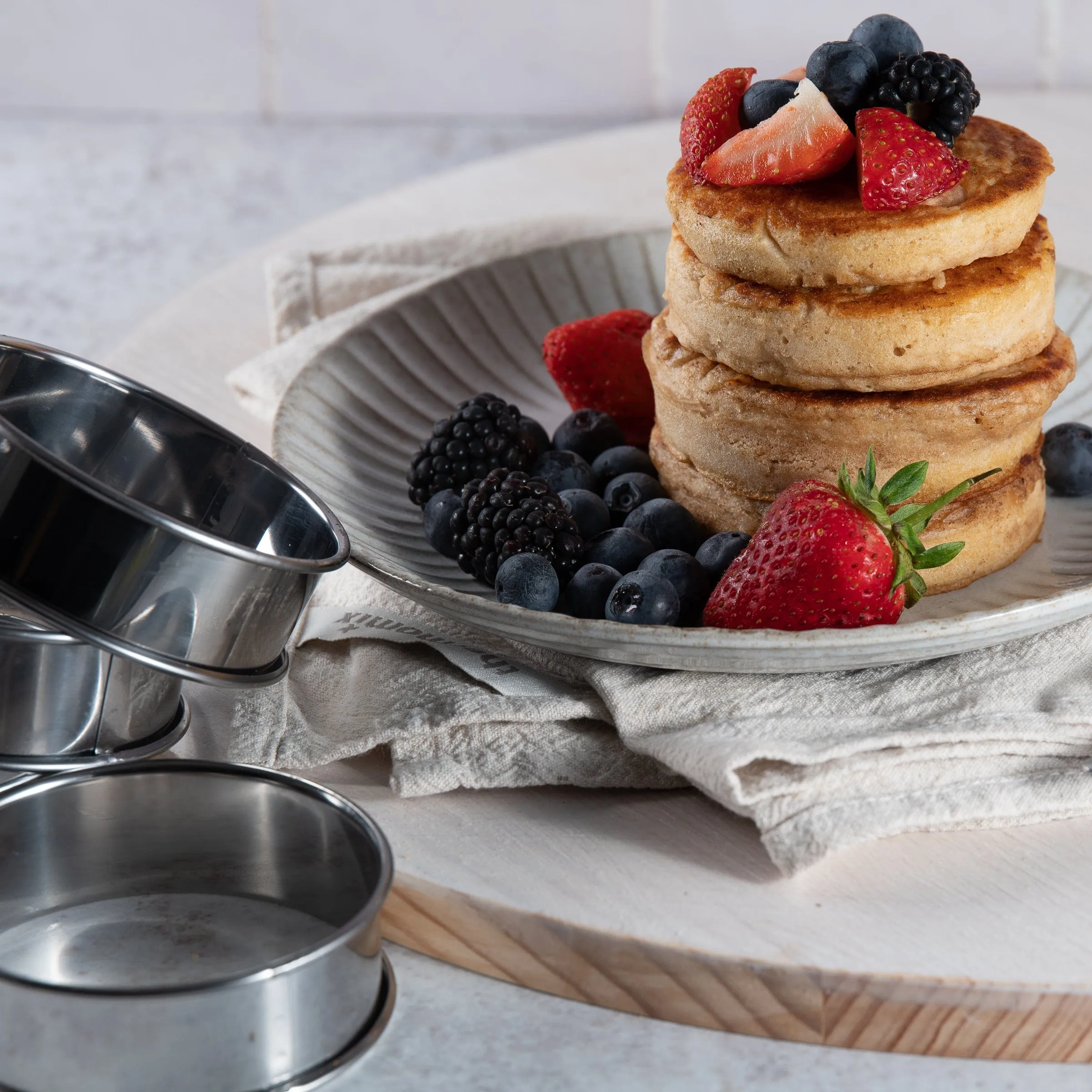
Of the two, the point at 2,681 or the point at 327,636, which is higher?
the point at 2,681

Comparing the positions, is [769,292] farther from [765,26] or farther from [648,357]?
[765,26]

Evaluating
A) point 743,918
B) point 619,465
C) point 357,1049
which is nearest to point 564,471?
point 619,465

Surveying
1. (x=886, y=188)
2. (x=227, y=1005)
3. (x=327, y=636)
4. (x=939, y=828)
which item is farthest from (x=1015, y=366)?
(x=227, y=1005)

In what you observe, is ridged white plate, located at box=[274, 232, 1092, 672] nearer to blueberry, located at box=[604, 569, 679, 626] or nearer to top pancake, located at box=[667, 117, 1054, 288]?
blueberry, located at box=[604, 569, 679, 626]

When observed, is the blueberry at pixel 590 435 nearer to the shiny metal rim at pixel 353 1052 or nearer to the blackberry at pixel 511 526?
the blackberry at pixel 511 526

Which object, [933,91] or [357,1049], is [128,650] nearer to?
[357,1049]

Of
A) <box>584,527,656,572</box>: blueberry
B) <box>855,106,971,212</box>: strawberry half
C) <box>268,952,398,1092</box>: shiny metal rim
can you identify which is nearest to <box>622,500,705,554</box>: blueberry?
<box>584,527,656,572</box>: blueberry
